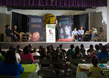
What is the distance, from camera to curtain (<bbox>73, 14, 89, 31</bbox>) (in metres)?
11.1

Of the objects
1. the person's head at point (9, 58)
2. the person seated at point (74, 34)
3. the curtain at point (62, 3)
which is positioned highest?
→ the curtain at point (62, 3)

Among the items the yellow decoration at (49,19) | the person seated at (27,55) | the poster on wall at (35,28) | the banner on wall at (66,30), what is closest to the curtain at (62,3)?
the poster on wall at (35,28)

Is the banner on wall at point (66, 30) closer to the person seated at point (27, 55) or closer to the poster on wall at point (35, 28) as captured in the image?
the poster on wall at point (35, 28)

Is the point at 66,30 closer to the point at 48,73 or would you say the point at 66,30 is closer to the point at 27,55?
the point at 27,55

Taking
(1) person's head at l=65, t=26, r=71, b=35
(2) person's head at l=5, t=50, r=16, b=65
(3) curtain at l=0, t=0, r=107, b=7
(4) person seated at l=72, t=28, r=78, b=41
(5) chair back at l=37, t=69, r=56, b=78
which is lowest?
(5) chair back at l=37, t=69, r=56, b=78

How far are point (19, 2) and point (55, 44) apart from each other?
3741 mm

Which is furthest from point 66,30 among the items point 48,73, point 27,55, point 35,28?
point 48,73

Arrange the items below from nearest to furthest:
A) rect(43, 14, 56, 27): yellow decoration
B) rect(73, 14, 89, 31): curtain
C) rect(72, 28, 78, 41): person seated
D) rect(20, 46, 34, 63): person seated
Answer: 1. rect(20, 46, 34, 63): person seated
2. rect(72, 28, 78, 41): person seated
3. rect(73, 14, 89, 31): curtain
4. rect(43, 14, 56, 27): yellow decoration

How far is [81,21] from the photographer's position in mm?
11281

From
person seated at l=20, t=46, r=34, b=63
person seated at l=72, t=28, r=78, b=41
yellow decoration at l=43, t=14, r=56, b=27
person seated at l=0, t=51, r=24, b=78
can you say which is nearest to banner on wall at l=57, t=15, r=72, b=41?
person seated at l=72, t=28, r=78, b=41

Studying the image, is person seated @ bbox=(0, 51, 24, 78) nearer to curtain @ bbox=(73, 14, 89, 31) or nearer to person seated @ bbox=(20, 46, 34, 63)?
person seated @ bbox=(20, 46, 34, 63)

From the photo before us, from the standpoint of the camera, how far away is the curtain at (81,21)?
1107 centimetres

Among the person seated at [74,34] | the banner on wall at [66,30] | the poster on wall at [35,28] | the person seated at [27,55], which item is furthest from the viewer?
the banner on wall at [66,30]

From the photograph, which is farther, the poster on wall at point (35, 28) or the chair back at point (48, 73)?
the poster on wall at point (35, 28)
